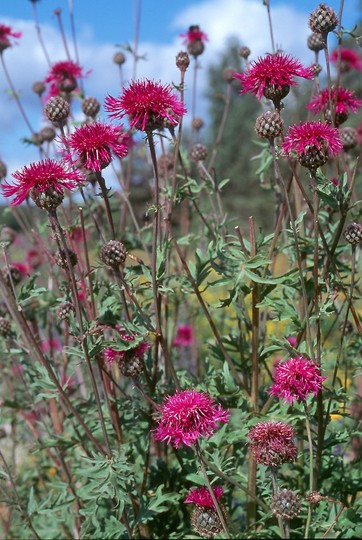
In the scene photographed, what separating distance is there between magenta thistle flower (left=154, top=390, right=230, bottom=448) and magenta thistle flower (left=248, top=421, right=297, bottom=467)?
126 millimetres

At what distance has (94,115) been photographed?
3.53 metres

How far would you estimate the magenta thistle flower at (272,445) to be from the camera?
81.3 inches

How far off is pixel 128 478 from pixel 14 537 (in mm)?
1879

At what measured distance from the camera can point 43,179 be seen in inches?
90.0

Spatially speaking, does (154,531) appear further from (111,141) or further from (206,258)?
(111,141)

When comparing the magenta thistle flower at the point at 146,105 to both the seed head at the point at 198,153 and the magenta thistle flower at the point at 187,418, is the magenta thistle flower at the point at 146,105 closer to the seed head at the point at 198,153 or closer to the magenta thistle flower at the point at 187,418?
the magenta thistle flower at the point at 187,418

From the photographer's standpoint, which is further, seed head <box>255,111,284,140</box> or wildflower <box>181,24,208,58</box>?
wildflower <box>181,24,208,58</box>

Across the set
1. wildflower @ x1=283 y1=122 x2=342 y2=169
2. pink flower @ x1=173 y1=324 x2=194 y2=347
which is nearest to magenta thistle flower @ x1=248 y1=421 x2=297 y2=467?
wildflower @ x1=283 y1=122 x2=342 y2=169

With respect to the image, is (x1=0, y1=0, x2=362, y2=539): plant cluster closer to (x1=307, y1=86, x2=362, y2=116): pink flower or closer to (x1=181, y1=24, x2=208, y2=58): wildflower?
(x1=307, y1=86, x2=362, y2=116): pink flower

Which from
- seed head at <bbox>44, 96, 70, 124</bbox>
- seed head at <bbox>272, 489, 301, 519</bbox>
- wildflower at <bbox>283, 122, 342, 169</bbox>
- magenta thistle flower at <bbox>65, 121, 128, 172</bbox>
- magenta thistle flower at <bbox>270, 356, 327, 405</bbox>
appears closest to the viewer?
seed head at <bbox>272, 489, 301, 519</bbox>

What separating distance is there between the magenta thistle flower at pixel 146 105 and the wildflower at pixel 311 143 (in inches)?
16.1

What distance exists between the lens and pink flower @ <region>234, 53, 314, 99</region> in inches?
95.3

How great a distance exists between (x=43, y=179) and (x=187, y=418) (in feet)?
2.96

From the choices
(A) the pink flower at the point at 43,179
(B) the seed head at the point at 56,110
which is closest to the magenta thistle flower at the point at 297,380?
(A) the pink flower at the point at 43,179
